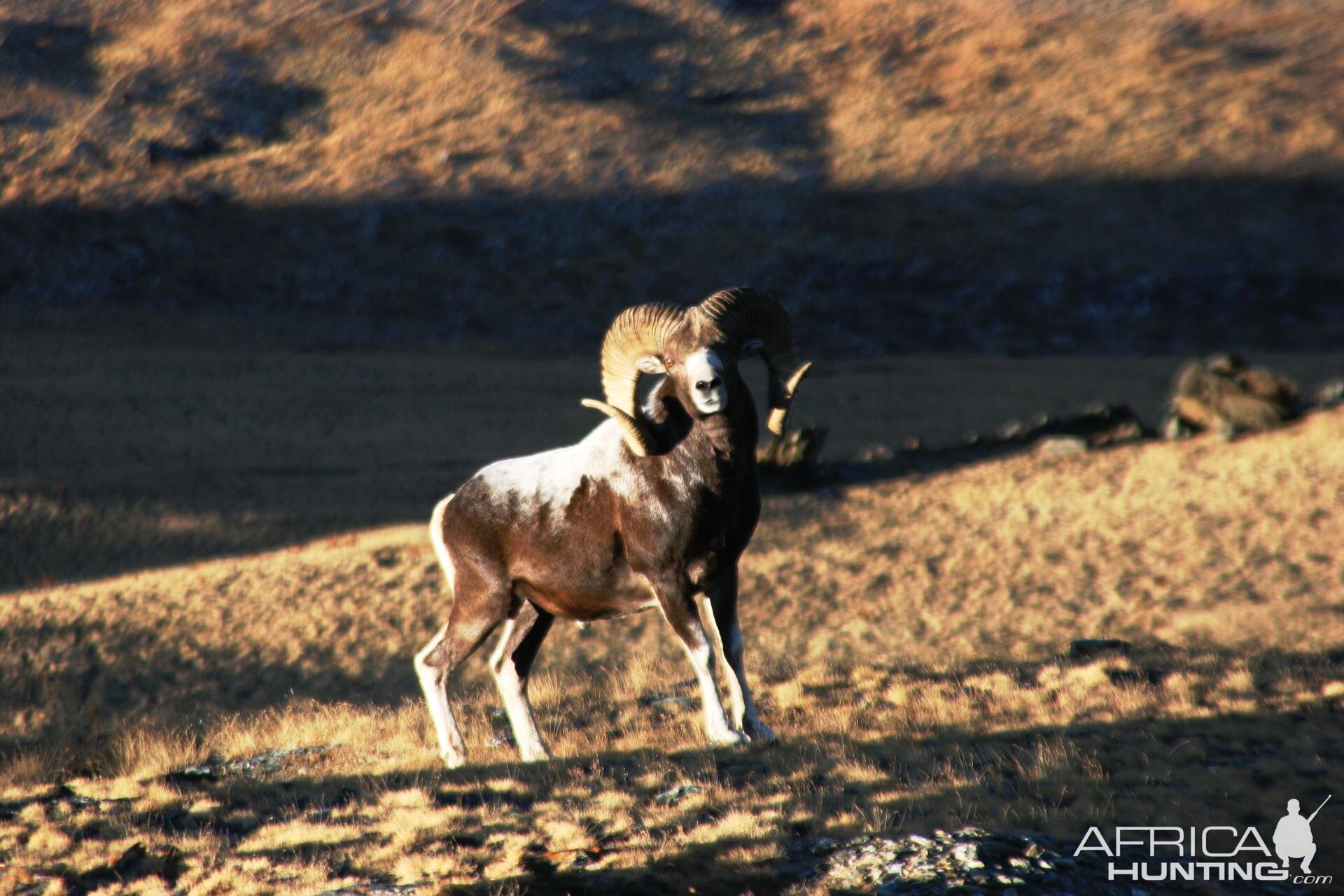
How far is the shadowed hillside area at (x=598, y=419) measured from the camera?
8.88 m

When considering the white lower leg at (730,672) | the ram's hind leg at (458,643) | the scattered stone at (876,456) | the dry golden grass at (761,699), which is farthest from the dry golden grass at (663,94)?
the white lower leg at (730,672)

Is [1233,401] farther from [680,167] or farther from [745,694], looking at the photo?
[680,167]

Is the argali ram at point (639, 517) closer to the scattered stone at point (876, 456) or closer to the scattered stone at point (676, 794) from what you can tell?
the scattered stone at point (676, 794)

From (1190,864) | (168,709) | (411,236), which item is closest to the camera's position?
(1190,864)

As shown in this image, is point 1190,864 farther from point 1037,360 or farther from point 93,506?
point 1037,360

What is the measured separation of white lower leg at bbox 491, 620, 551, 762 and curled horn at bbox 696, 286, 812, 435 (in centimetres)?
279

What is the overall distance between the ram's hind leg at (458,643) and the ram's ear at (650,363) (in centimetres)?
203

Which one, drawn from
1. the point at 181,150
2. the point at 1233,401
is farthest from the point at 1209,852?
the point at 181,150

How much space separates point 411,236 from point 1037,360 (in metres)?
27.7

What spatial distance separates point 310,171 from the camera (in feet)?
197

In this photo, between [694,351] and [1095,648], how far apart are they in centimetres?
708

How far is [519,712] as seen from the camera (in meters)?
10.1

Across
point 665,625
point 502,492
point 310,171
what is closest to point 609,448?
point 502,492

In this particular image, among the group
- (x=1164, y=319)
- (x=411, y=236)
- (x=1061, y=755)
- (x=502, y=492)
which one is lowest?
(x=1164, y=319)
